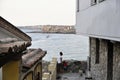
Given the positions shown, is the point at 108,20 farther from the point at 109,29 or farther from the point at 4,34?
the point at 4,34

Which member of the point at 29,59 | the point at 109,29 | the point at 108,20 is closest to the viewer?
the point at 29,59

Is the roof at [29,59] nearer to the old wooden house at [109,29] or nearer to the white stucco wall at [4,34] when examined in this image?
the white stucco wall at [4,34]

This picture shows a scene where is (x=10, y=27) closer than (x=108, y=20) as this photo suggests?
Yes

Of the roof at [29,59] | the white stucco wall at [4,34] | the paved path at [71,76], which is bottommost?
the paved path at [71,76]

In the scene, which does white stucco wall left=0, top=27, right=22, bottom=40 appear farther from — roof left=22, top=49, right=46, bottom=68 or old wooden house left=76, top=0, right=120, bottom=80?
old wooden house left=76, top=0, right=120, bottom=80

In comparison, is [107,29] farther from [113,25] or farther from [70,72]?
[70,72]

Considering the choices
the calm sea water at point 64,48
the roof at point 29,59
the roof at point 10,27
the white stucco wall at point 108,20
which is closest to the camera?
the roof at point 10,27

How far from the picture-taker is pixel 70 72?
2455 cm

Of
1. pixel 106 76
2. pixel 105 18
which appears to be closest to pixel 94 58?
pixel 106 76

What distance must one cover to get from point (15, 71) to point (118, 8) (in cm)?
314

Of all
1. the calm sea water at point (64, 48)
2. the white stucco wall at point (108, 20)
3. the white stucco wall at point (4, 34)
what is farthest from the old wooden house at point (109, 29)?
the calm sea water at point (64, 48)

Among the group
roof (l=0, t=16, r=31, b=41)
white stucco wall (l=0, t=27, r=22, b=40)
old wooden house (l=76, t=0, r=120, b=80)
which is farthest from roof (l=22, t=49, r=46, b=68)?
old wooden house (l=76, t=0, r=120, b=80)

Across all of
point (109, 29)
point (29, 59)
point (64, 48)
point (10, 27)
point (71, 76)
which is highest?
point (10, 27)

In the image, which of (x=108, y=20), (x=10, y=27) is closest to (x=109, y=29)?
(x=108, y=20)
